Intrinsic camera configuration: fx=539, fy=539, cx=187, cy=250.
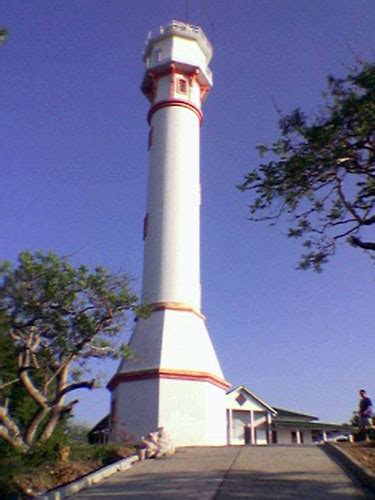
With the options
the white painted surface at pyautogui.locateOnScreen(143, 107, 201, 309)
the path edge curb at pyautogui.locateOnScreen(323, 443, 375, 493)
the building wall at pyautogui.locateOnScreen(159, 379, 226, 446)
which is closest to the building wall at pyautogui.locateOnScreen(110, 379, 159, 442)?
the building wall at pyautogui.locateOnScreen(159, 379, 226, 446)

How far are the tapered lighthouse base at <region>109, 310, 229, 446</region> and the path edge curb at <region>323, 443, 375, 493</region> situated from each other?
6851mm

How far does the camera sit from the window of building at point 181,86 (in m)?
27.3

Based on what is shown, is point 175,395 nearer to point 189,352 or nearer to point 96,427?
point 189,352

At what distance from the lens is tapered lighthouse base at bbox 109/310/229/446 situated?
20609 mm

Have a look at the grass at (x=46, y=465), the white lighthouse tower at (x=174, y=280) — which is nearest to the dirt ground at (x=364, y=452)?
the grass at (x=46, y=465)

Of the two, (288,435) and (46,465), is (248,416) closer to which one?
(288,435)

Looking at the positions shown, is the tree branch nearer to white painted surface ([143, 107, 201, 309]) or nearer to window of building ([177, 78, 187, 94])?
white painted surface ([143, 107, 201, 309])

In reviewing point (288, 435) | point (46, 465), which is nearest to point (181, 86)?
point (46, 465)

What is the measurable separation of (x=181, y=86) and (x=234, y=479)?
2111 centimetres

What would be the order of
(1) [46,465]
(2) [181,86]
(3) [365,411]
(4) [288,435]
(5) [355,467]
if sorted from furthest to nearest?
(4) [288,435]
(2) [181,86]
(3) [365,411]
(1) [46,465]
(5) [355,467]

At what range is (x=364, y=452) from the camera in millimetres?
13484

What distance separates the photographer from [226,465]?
12.8 metres

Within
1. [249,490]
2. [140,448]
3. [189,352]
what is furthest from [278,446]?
[249,490]

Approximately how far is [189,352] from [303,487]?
12244mm
